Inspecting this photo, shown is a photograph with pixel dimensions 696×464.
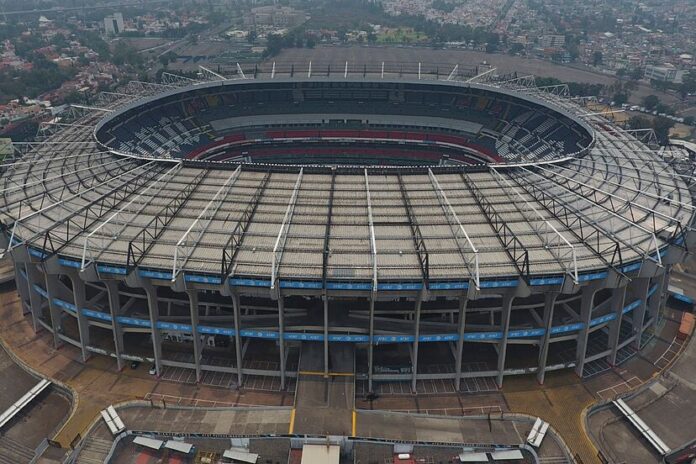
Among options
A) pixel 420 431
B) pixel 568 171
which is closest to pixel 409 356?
pixel 420 431

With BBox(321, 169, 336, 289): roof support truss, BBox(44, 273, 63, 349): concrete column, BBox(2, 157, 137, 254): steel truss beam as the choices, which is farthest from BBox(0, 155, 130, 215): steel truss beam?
BBox(321, 169, 336, 289): roof support truss

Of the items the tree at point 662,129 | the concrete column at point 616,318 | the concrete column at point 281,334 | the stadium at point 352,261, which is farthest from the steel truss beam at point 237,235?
the tree at point 662,129

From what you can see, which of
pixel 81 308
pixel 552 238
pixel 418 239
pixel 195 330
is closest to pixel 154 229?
pixel 81 308

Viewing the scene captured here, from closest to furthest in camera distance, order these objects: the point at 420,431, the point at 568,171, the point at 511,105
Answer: the point at 420,431, the point at 568,171, the point at 511,105

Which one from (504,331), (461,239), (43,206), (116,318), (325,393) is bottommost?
(325,393)

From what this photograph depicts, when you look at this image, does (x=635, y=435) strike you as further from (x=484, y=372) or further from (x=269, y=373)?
(x=269, y=373)

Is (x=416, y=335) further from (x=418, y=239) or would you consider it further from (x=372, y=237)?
(x=372, y=237)

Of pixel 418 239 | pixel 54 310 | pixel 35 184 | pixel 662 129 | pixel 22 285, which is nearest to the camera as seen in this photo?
pixel 418 239
